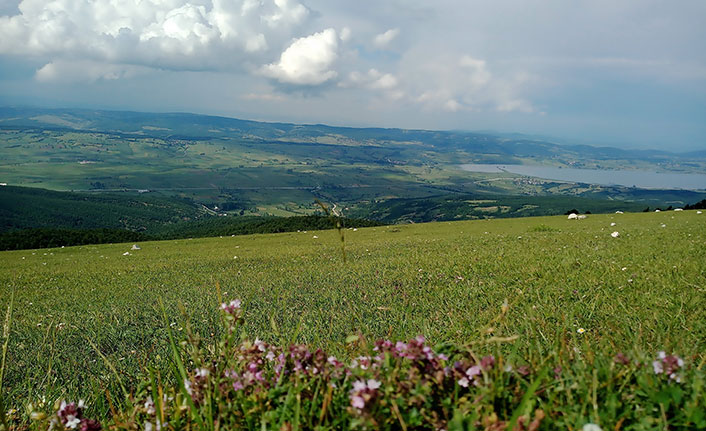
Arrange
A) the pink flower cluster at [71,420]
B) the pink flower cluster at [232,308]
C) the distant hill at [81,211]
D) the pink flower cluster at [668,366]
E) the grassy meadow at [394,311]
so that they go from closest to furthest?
the pink flower cluster at [668,366] < the pink flower cluster at [71,420] < the pink flower cluster at [232,308] < the grassy meadow at [394,311] < the distant hill at [81,211]

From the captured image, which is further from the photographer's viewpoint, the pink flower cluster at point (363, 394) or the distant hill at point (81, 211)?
the distant hill at point (81, 211)

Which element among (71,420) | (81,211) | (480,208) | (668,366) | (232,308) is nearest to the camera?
(668,366)

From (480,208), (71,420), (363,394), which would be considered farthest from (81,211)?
(363,394)

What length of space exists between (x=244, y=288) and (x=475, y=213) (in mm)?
147652

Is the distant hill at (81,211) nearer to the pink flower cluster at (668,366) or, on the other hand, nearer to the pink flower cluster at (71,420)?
the pink flower cluster at (71,420)

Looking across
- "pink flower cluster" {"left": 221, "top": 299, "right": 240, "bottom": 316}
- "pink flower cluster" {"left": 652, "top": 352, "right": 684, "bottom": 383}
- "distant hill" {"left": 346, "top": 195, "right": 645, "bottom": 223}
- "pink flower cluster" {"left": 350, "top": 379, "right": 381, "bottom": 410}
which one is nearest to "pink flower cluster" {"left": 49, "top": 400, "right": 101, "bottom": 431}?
"pink flower cluster" {"left": 221, "top": 299, "right": 240, "bottom": 316}

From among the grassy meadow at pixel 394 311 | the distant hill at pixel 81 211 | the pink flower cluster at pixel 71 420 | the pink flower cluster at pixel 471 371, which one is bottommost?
the distant hill at pixel 81 211

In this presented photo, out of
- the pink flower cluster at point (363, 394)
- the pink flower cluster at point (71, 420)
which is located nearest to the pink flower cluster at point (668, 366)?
the pink flower cluster at point (363, 394)

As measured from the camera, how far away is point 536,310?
4.85m

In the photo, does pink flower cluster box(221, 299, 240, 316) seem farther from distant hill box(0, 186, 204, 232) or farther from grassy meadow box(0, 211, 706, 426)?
distant hill box(0, 186, 204, 232)

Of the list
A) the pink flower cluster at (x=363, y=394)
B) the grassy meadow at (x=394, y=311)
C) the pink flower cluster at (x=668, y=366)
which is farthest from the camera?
the grassy meadow at (x=394, y=311)

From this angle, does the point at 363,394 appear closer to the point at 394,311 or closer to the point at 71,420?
the point at 71,420

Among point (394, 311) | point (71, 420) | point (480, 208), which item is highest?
point (71, 420)

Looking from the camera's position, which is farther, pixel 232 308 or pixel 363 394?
pixel 232 308
